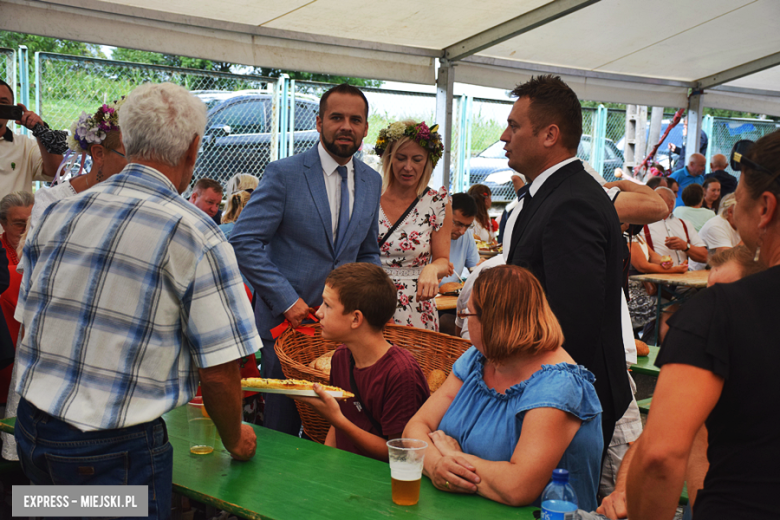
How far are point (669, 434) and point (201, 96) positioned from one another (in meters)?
6.78

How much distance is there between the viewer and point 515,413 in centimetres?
168

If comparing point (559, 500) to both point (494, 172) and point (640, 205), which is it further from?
point (494, 172)

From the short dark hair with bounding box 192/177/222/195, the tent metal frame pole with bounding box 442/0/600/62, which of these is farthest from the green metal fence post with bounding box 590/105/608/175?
the short dark hair with bounding box 192/177/222/195

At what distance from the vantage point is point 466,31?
6.32 meters

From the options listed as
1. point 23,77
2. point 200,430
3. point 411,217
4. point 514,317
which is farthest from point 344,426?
point 23,77

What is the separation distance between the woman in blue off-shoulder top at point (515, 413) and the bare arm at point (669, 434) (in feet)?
1.37

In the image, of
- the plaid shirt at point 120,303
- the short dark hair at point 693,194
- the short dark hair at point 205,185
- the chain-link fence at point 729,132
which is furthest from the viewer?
the chain-link fence at point 729,132

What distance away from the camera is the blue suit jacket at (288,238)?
2455 millimetres

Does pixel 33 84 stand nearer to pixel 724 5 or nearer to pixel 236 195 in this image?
pixel 236 195

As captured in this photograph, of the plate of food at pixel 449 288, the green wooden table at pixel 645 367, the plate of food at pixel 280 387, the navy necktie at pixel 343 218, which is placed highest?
the navy necktie at pixel 343 218

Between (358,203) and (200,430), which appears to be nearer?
(200,430)

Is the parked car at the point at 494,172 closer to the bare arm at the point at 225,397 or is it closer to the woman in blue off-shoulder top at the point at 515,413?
the woman in blue off-shoulder top at the point at 515,413

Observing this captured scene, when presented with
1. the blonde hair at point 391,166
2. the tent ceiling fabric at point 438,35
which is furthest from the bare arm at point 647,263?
the blonde hair at point 391,166

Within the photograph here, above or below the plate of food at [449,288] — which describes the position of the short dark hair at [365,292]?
above
